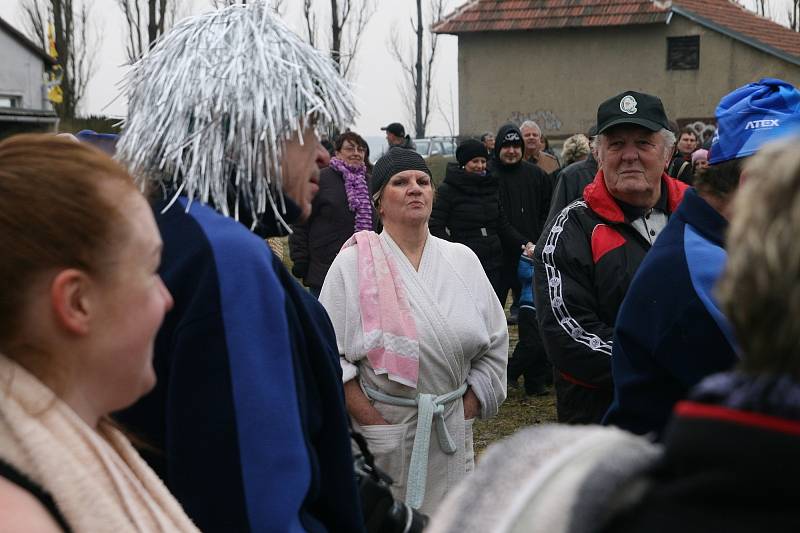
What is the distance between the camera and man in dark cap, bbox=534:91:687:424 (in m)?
3.43

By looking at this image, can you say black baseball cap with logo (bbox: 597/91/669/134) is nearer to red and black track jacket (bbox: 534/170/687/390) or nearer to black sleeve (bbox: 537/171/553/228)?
red and black track jacket (bbox: 534/170/687/390)

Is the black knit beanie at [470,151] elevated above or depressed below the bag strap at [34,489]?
above

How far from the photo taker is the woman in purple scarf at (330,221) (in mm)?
7406

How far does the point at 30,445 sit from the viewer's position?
1.48 meters

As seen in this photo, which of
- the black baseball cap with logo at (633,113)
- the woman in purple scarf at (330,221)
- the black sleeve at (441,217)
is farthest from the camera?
the black sleeve at (441,217)

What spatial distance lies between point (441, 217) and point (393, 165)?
3492 millimetres

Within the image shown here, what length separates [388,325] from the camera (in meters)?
3.85

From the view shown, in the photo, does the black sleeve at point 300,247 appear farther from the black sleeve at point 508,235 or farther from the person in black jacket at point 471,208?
the black sleeve at point 508,235

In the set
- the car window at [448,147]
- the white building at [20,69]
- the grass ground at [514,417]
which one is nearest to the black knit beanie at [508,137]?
the grass ground at [514,417]

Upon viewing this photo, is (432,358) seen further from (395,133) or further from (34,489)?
(395,133)

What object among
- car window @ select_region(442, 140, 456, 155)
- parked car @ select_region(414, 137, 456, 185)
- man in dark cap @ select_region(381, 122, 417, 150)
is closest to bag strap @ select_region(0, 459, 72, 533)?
man in dark cap @ select_region(381, 122, 417, 150)

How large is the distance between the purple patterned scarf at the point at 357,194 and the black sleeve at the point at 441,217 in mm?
530

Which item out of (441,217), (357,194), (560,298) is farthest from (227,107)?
(441,217)

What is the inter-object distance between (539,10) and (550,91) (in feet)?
7.02
